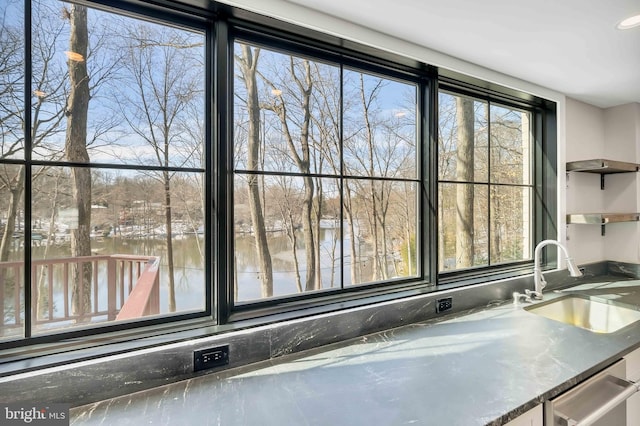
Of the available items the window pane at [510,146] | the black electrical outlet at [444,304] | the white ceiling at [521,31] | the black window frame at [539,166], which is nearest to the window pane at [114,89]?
the white ceiling at [521,31]

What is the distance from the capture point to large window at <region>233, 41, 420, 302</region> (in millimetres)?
1660

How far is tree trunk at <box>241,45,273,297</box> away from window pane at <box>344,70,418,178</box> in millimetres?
538

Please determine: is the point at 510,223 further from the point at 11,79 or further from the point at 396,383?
the point at 11,79

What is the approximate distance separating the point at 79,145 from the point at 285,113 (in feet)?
3.25

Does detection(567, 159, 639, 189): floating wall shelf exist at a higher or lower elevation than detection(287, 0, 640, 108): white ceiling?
lower

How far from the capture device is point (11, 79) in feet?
3.70

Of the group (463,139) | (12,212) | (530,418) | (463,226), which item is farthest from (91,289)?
(463,139)

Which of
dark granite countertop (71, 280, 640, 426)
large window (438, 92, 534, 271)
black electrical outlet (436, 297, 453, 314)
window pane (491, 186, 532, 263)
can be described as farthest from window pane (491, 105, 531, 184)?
dark granite countertop (71, 280, 640, 426)

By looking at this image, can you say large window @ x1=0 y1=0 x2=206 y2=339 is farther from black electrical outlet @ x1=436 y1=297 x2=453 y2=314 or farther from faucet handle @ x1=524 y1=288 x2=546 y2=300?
faucet handle @ x1=524 y1=288 x2=546 y2=300

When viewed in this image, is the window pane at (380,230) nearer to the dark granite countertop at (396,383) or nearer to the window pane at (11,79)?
the dark granite countertop at (396,383)

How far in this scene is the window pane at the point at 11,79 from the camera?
3.67ft

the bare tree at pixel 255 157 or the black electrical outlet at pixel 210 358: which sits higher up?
the bare tree at pixel 255 157

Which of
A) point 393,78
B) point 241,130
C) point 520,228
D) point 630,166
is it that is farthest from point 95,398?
point 630,166

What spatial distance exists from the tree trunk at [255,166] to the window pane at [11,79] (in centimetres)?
87
